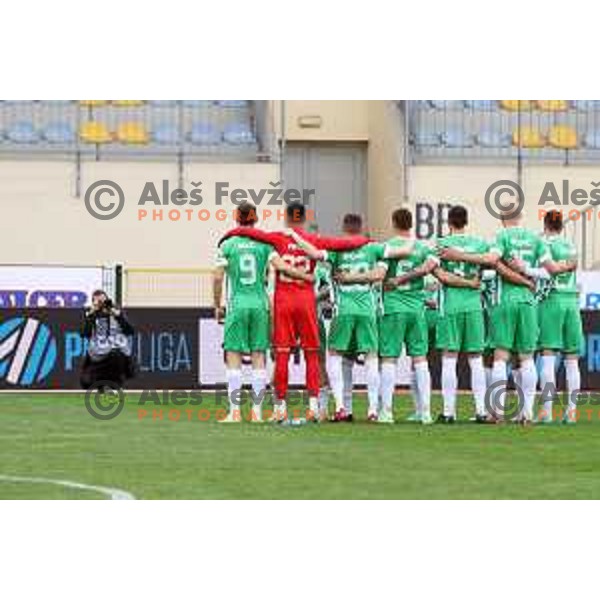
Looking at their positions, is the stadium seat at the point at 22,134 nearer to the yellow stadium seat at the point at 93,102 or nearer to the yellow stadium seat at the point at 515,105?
the yellow stadium seat at the point at 93,102

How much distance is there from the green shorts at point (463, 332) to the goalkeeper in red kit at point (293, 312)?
4.67 ft

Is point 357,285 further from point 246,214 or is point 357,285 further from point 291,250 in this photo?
point 246,214

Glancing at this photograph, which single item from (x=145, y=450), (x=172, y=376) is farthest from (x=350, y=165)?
(x=145, y=450)

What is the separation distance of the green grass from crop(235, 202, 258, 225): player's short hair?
1.86 m

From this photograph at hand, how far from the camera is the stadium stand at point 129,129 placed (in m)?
31.9

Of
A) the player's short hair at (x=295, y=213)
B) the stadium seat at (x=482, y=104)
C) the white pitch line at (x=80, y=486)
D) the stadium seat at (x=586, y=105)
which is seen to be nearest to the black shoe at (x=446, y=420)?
the player's short hair at (x=295, y=213)

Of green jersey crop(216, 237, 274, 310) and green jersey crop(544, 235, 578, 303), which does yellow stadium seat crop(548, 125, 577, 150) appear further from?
green jersey crop(216, 237, 274, 310)

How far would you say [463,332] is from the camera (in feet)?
59.9

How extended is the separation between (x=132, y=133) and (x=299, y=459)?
64.6ft

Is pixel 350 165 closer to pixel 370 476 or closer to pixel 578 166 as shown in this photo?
Answer: pixel 578 166

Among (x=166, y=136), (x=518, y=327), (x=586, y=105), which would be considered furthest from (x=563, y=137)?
(x=518, y=327)

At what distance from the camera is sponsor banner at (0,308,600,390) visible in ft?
80.7
